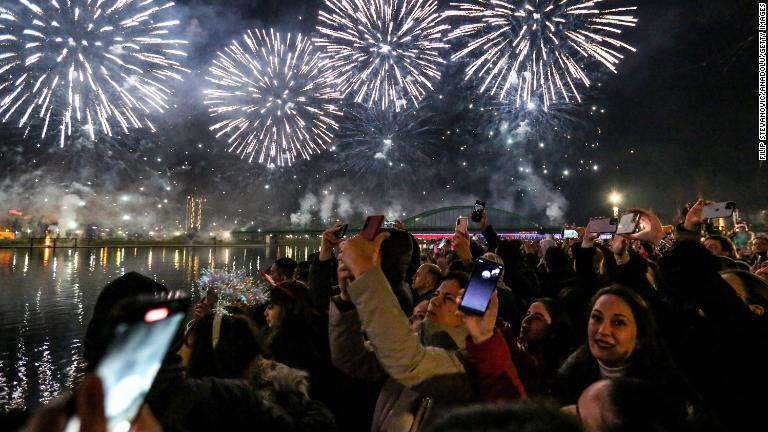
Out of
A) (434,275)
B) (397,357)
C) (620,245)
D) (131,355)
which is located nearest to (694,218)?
(620,245)

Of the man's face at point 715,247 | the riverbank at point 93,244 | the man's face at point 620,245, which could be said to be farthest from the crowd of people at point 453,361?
the riverbank at point 93,244

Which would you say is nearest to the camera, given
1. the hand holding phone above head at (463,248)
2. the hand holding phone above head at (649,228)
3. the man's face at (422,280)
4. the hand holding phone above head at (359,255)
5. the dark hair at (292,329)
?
the hand holding phone above head at (359,255)

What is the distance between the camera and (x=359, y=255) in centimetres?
237

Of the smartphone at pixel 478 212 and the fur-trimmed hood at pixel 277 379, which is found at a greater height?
the smartphone at pixel 478 212

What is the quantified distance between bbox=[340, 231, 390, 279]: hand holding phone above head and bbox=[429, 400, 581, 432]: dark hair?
1.30 metres

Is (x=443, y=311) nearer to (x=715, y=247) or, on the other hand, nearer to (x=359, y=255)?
(x=359, y=255)

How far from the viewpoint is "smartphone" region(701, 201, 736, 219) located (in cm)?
434

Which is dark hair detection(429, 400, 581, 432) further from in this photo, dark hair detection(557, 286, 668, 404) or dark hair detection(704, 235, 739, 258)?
dark hair detection(704, 235, 739, 258)

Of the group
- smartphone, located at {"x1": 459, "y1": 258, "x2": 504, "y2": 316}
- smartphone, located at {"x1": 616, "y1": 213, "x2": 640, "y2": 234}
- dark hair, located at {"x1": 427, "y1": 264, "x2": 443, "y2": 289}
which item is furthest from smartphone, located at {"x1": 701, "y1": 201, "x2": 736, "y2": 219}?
smartphone, located at {"x1": 459, "y1": 258, "x2": 504, "y2": 316}

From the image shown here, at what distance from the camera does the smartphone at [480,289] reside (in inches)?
92.4

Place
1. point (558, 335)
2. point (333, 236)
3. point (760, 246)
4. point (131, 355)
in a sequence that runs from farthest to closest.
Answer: point (760, 246)
point (558, 335)
point (333, 236)
point (131, 355)

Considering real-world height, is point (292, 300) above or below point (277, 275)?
above

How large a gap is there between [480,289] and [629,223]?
273 centimetres

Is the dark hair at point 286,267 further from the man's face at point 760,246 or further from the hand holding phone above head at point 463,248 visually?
the man's face at point 760,246
